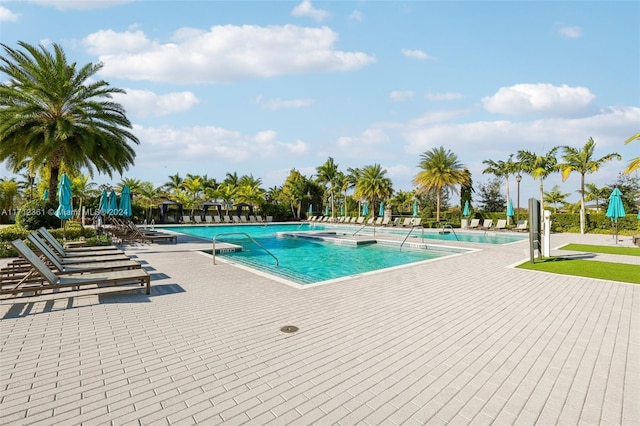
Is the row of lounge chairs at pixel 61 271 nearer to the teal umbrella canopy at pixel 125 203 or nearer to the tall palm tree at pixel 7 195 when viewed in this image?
the teal umbrella canopy at pixel 125 203

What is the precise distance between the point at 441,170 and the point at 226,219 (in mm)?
23601

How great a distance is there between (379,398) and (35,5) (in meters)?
13.0

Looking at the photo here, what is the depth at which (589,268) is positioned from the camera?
9633 mm

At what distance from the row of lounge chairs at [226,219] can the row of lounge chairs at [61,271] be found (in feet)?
93.8

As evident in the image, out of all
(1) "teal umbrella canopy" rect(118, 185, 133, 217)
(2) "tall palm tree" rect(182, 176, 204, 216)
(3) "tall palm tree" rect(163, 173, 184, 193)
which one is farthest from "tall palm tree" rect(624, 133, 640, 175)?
(3) "tall palm tree" rect(163, 173, 184, 193)

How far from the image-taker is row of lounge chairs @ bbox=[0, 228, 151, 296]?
19.0 ft

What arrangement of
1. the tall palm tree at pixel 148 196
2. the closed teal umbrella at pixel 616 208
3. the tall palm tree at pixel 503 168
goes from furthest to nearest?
the tall palm tree at pixel 148 196 → the tall palm tree at pixel 503 168 → the closed teal umbrella at pixel 616 208

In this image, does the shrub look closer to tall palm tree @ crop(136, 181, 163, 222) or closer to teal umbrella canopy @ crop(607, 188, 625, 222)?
teal umbrella canopy @ crop(607, 188, 625, 222)

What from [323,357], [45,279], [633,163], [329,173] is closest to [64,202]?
[45,279]

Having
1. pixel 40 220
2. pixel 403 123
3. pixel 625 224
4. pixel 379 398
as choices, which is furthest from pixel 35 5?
pixel 625 224

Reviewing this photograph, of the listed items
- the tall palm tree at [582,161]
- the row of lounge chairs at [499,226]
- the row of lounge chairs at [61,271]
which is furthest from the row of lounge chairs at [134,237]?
the tall palm tree at [582,161]

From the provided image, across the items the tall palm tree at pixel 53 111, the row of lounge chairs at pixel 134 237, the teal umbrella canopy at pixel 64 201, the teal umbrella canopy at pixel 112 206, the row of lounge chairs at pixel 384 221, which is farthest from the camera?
the row of lounge chairs at pixel 384 221

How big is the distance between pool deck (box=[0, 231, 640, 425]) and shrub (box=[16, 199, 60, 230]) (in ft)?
30.7

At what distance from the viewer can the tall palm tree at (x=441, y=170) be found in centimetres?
3362
